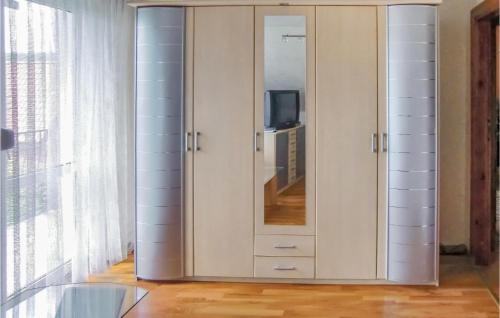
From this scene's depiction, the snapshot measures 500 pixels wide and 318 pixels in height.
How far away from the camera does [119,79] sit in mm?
4836

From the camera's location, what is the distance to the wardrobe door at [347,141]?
423 cm

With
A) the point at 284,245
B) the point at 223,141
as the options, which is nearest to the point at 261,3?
the point at 223,141

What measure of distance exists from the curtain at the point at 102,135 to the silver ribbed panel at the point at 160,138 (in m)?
0.34

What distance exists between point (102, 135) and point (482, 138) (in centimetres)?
286

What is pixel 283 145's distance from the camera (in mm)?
4270

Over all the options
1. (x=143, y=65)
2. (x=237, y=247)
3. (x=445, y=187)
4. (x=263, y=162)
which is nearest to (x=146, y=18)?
(x=143, y=65)

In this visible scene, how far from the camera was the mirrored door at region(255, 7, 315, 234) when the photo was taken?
4.25 metres

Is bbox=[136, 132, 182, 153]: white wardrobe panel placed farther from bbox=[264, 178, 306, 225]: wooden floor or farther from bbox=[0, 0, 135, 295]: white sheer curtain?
bbox=[264, 178, 306, 225]: wooden floor

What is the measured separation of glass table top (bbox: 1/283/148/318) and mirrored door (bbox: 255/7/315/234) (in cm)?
188

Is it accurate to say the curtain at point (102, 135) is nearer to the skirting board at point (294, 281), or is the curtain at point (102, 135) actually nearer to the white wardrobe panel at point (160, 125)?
the white wardrobe panel at point (160, 125)

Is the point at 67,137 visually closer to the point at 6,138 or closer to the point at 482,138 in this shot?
the point at 6,138

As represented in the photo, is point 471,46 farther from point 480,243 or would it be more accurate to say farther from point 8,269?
point 8,269

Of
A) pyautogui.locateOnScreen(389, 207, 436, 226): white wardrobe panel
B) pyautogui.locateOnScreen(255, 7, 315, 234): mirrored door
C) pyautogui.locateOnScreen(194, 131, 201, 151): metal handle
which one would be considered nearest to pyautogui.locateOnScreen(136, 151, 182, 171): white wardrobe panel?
pyautogui.locateOnScreen(194, 131, 201, 151): metal handle

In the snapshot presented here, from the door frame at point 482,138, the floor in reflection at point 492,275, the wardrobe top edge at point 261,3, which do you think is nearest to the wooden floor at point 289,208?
the wardrobe top edge at point 261,3
